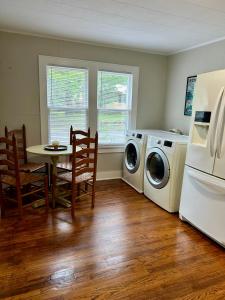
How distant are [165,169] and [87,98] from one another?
1760mm

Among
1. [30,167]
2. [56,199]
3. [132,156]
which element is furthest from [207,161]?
[30,167]

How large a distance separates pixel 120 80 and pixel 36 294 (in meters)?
3.26

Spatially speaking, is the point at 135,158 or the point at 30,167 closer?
the point at 30,167

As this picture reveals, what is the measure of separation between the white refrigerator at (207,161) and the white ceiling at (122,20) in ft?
2.23

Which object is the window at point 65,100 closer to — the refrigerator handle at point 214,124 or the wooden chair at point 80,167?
the wooden chair at point 80,167

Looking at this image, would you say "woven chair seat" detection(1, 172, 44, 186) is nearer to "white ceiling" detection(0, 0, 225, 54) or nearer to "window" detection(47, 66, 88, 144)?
"window" detection(47, 66, 88, 144)

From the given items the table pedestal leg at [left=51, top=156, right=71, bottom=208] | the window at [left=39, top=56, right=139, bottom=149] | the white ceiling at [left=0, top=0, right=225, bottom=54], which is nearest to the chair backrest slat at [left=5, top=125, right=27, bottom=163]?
the window at [left=39, top=56, right=139, bottom=149]

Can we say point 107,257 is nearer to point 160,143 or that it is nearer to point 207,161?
point 207,161

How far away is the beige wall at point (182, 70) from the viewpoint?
305cm

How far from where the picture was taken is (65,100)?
11.5 feet

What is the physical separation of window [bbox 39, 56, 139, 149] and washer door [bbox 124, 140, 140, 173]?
12.7 inches

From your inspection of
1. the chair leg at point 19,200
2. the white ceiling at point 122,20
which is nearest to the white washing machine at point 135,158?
the white ceiling at point 122,20

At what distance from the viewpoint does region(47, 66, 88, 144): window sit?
3.42 metres

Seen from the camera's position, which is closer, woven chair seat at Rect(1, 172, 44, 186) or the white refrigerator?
the white refrigerator
